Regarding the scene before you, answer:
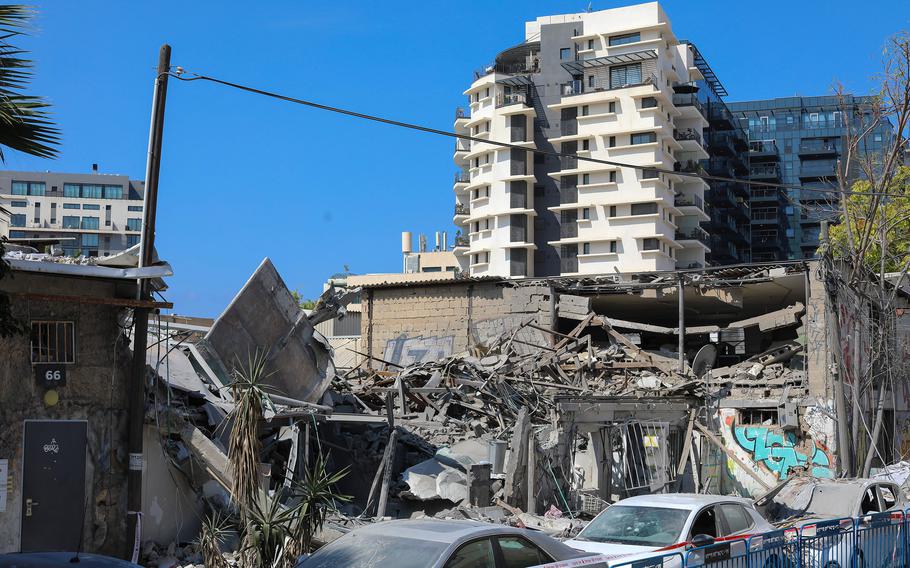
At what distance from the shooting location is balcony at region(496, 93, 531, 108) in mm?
77812

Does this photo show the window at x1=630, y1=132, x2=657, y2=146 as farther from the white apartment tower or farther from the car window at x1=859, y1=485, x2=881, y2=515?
the car window at x1=859, y1=485, x2=881, y2=515

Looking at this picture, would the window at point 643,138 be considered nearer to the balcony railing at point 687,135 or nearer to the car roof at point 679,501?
the balcony railing at point 687,135

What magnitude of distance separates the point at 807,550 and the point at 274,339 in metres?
11.8

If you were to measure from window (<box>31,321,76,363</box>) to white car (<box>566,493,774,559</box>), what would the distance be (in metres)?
7.40

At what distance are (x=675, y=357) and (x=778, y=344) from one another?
3.59 meters

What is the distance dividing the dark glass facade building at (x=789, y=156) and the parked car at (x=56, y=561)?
3979 inches

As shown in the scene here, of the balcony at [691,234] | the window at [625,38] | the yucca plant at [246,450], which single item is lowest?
the yucca plant at [246,450]

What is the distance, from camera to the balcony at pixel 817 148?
4656 inches

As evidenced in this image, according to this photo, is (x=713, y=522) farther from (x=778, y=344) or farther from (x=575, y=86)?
(x=575, y=86)

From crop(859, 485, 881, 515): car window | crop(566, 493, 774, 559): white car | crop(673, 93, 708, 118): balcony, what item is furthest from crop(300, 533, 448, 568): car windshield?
crop(673, 93, 708, 118): balcony

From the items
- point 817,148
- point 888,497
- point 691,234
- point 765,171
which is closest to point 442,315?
point 888,497

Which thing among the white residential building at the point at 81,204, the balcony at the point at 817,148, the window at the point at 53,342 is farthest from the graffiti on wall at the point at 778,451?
the balcony at the point at 817,148

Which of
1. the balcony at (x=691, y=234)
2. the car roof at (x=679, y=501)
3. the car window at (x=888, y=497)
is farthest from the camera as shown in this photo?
the balcony at (x=691, y=234)

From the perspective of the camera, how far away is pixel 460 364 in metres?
26.2
